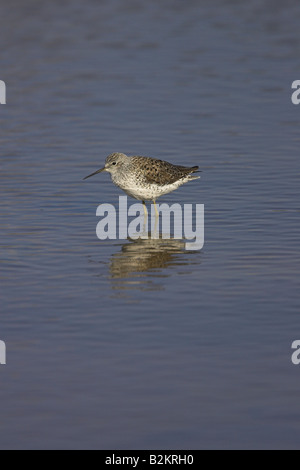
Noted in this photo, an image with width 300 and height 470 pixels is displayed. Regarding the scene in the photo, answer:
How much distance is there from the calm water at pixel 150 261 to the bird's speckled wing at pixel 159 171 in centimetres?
63

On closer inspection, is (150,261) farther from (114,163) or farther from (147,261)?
(114,163)

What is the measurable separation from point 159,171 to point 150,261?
3.04 m

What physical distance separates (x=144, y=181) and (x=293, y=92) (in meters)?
9.63

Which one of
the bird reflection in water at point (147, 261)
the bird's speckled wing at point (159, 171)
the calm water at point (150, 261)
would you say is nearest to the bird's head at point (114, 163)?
the bird's speckled wing at point (159, 171)

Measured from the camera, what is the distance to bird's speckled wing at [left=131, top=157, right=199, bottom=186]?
52.3 feet

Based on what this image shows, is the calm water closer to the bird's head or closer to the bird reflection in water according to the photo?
the bird reflection in water

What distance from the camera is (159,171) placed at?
16.0 metres

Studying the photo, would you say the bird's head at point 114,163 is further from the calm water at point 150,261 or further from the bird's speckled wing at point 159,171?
the calm water at point 150,261

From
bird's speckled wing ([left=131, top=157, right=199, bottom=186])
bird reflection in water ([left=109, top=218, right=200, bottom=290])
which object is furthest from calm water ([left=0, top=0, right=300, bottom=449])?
bird's speckled wing ([left=131, top=157, right=199, bottom=186])

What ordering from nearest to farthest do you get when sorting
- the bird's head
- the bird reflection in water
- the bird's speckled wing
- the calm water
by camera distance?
1. the calm water
2. the bird reflection in water
3. the bird's speckled wing
4. the bird's head

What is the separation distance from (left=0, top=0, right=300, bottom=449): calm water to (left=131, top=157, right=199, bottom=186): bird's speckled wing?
24.6 inches

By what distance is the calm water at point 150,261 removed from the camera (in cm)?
852

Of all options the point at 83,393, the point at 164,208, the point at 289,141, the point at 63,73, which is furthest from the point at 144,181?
the point at 63,73

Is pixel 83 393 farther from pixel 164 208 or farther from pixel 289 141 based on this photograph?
pixel 289 141
